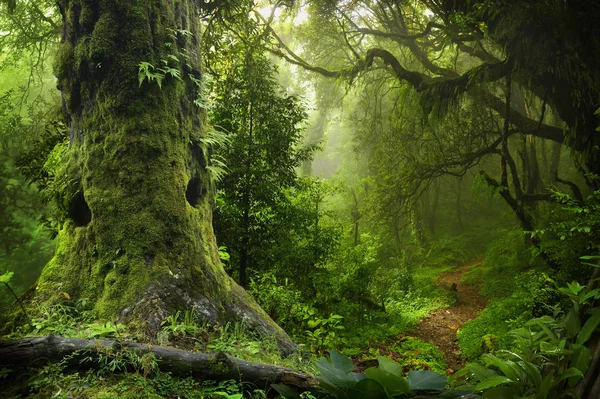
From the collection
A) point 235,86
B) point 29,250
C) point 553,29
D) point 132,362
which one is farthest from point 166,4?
point 29,250

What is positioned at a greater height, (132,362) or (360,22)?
(360,22)

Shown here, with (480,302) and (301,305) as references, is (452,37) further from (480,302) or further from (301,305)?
(480,302)

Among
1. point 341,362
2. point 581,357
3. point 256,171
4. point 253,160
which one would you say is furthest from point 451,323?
point 341,362

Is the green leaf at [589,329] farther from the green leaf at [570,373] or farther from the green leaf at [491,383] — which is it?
the green leaf at [491,383]

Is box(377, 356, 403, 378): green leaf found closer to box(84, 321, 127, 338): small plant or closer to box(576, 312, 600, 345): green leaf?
box(576, 312, 600, 345): green leaf

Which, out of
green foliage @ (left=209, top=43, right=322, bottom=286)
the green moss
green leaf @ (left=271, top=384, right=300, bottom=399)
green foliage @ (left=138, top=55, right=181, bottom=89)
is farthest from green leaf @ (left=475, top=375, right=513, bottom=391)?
green foliage @ (left=209, top=43, right=322, bottom=286)

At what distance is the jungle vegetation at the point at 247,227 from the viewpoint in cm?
238

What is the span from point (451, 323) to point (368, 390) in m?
9.27

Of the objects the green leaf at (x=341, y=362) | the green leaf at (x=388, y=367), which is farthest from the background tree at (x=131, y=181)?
the green leaf at (x=388, y=367)

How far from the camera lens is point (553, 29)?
675 cm

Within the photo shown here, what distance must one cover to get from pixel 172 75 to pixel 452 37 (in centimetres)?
648

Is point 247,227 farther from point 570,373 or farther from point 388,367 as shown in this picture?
point 570,373

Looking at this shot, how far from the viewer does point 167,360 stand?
102 inches

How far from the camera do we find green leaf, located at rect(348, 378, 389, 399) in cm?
133
